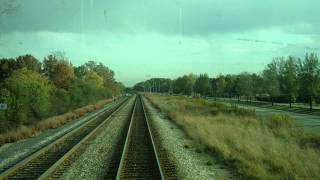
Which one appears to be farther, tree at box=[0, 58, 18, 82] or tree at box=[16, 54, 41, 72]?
tree at box=[16, 54, 41, 72]

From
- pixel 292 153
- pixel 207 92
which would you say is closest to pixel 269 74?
pixel 292 153

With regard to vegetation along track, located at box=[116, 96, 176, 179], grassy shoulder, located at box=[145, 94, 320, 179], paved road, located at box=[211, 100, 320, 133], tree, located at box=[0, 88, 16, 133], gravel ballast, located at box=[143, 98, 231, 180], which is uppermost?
tree, located at box=[0, 88, 16, 133]

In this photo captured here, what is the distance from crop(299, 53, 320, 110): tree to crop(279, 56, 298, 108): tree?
158 inches

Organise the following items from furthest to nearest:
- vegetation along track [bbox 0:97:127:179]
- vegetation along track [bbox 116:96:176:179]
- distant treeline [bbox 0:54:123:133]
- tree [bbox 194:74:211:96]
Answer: tree [bbox 194:74:211:96] < distant treeline [bbox 0:54:123:133] < vegetation along track [bbox 0:97:127:179] < vegetation along track [bbox 116:96:176:179]

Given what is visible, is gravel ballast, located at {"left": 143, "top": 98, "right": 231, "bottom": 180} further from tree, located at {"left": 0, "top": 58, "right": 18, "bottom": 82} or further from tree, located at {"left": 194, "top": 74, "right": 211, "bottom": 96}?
tree, located at {"left": 194, "top": 74, "right": 211, "bottom": 96}

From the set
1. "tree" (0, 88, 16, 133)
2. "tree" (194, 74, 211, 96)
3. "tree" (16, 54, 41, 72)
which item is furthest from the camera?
"tree" (194, 74, 211, 96)

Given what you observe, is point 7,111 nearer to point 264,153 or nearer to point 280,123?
point 280,123

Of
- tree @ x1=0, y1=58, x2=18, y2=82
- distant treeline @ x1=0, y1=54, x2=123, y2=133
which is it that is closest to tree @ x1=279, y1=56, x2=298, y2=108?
distant treeline @ x1=0, y1=54, x2=123, y2=133

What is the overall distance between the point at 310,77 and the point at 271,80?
15.3 m

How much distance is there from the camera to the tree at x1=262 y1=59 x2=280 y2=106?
68.3 metres

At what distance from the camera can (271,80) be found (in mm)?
69562

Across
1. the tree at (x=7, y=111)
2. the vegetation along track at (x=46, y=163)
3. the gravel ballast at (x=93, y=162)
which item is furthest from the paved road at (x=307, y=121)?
the tree at (x=7, y=111)

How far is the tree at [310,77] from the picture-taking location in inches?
2111

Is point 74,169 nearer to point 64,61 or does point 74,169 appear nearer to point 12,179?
point 12,179
